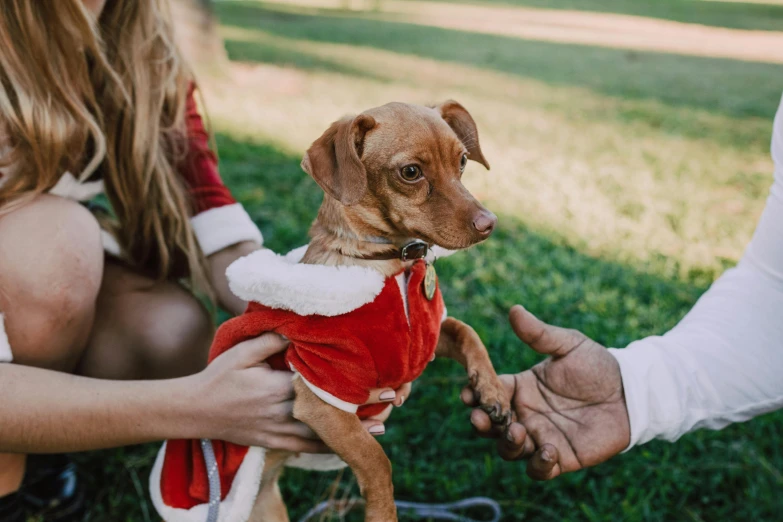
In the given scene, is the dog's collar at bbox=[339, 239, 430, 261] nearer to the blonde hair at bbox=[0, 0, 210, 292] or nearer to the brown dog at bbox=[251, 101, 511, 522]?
the brown dog at bbox=[251, 101, 511, 522]

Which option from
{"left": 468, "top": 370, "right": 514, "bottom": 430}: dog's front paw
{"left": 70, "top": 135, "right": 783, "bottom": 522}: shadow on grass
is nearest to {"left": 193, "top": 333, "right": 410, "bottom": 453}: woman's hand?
{"left": 468, "top": 370, "right": 514, "bottom": 430}: dog's front paw

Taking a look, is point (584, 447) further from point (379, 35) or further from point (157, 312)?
point (379, 35)

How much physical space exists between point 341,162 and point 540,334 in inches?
32.0

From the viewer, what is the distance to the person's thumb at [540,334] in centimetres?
207

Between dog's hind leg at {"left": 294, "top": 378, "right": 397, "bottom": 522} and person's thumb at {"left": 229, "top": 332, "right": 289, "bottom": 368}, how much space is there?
0.39ft

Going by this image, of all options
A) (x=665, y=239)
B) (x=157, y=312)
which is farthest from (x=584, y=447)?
(x=665, y=239)

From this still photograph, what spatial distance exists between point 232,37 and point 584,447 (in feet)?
36.8

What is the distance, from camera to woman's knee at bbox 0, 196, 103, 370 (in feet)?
6.38

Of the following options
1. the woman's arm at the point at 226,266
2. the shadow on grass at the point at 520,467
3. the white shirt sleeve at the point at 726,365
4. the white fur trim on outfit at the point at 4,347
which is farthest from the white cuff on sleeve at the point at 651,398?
the white fur trim on outfit at the point at 4,347

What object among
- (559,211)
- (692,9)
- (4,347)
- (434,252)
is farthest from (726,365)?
(692,9)

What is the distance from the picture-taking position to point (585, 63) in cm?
1084

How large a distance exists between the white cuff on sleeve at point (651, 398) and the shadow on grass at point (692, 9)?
60.3ft

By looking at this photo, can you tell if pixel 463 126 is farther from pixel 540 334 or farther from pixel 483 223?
pixel 540 334

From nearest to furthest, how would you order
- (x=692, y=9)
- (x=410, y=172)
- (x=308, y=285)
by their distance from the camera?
(x=308, y=285) → (x=410, y=172) → (x=692, y=9)
